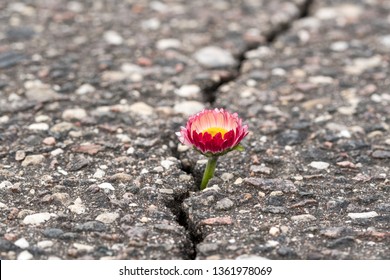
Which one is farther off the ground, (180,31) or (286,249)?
(286,249)

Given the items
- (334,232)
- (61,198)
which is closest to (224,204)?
(334,232)

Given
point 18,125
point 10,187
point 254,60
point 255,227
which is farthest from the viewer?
point 254,60

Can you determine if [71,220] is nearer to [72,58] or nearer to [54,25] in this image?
[72,58]

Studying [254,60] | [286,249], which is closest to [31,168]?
[286,249]

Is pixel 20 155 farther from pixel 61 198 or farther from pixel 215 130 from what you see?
pixel 215 130

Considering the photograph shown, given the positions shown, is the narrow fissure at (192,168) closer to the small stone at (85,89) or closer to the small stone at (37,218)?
the small stone at (37,218)

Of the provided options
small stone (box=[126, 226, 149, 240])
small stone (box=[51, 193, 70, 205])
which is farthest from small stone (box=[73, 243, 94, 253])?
small stone (box=[51, 193, 70, 205])

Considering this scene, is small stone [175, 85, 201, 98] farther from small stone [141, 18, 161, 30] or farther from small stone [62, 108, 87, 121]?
small stone [141, 18, 161, 30]

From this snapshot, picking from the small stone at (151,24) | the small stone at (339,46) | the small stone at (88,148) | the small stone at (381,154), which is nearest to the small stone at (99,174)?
the small stone at (88,148)
